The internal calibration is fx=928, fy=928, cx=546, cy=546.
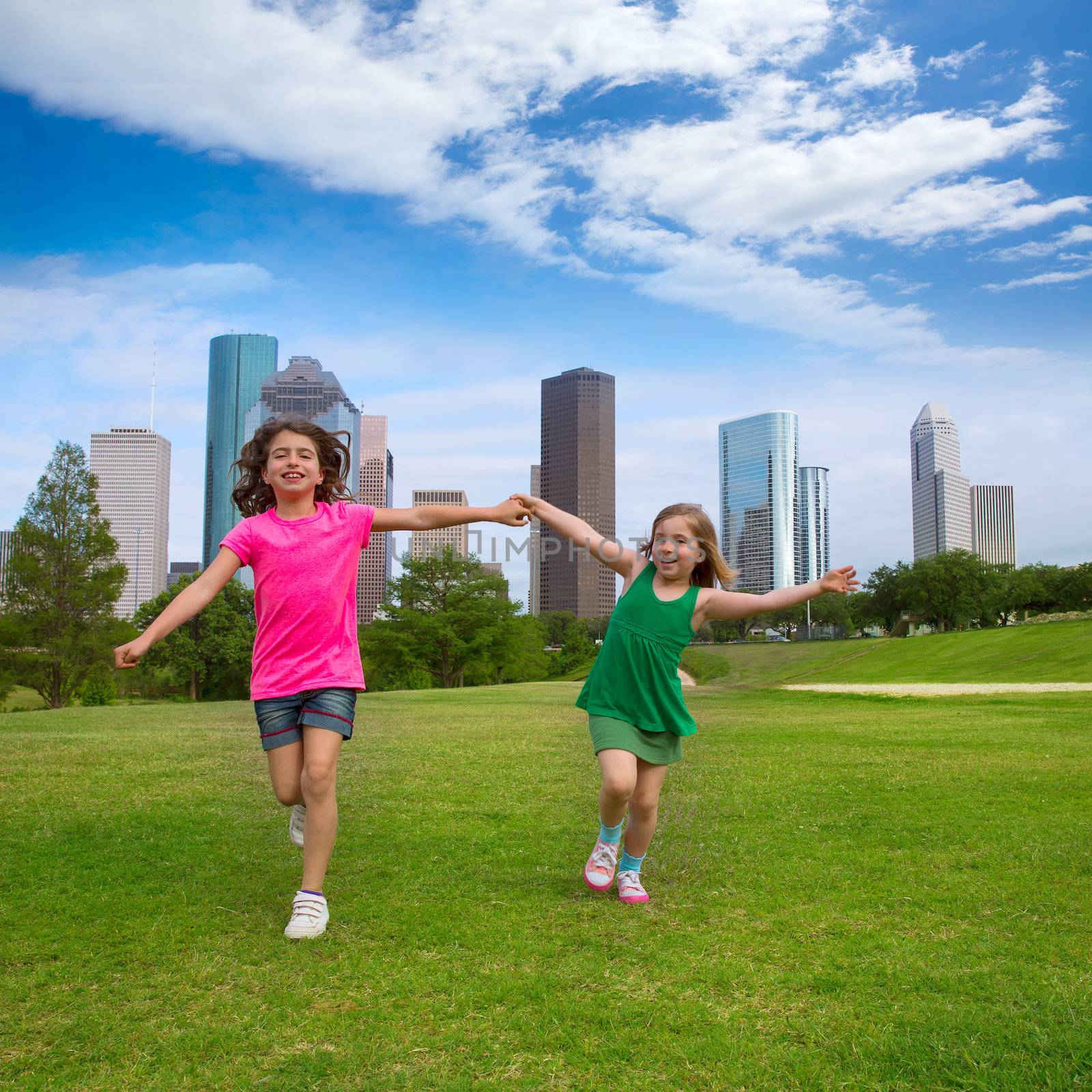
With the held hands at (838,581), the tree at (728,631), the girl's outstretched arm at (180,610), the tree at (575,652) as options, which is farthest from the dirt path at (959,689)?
the tree at (728,631)

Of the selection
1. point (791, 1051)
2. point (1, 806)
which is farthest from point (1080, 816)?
point (1, 806)

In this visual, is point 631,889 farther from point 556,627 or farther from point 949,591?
point 556,627

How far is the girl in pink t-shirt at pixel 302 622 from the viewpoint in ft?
13.8

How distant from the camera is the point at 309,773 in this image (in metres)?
4.22

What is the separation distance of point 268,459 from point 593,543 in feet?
5.64

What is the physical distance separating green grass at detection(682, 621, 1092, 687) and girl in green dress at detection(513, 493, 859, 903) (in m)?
28.6

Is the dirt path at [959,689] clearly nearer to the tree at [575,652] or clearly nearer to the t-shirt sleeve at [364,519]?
the t-shirt sleeve at [364,519]

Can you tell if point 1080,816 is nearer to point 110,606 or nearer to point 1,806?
point 1,806

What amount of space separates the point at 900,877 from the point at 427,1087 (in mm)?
2966

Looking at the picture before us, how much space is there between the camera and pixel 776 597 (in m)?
4.79

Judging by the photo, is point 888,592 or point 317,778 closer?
point 317,778

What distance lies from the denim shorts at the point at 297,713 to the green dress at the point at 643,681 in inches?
45.2

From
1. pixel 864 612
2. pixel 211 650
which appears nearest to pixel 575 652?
pixel 864 612

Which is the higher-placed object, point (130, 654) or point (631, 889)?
point (130, 654)
